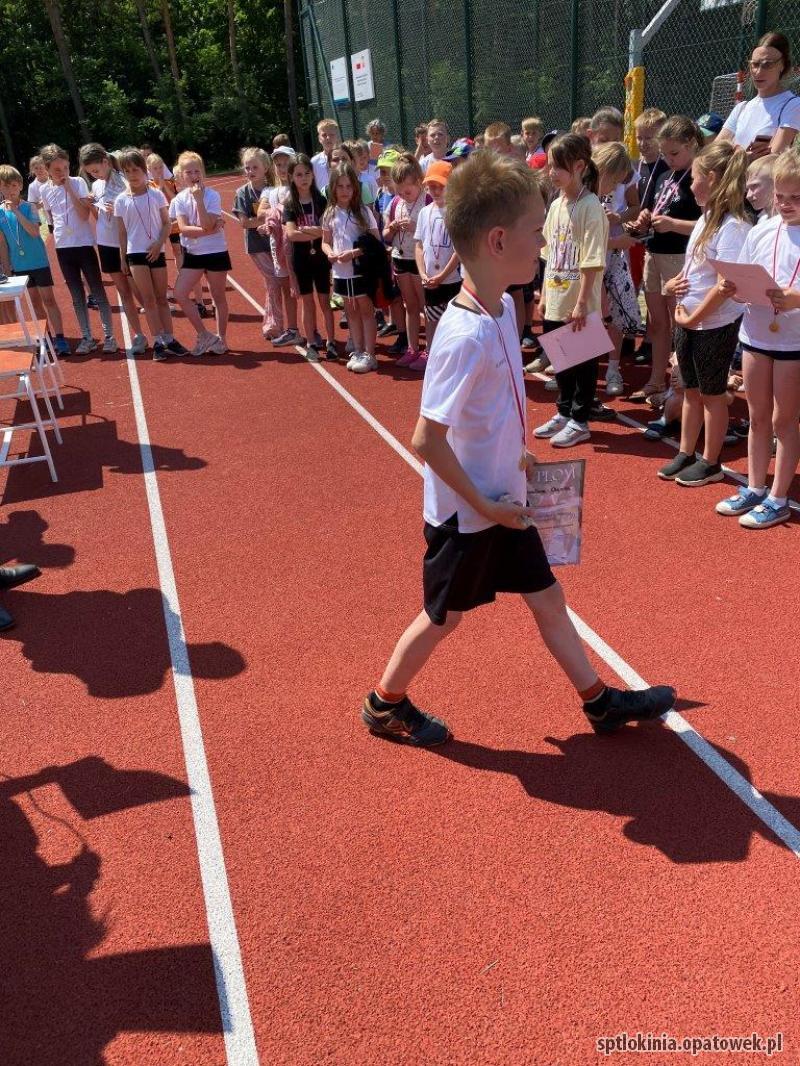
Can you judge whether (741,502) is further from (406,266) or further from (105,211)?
(105,211)

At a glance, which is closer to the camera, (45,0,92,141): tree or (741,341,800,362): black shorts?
(741,341,800,362): black shorts

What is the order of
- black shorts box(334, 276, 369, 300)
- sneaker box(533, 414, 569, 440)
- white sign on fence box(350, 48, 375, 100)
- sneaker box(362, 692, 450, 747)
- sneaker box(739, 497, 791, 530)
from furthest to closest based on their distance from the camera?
white sign on fence box(350, 48, 375, 100), black shorts box(334, 276, 369, 300), sneaker box(533, 414, 569, 440), sneaker box(739, 497, 791, 530), sneaker box(362, 692, 450, 747)

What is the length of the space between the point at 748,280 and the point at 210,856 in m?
3.79

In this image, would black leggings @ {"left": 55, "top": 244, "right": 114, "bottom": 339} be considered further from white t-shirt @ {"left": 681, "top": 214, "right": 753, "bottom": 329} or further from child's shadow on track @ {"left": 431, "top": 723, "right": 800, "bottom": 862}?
child's shadow on track @ {"left": 431, "top": 723, "right": 800, "bottom": 862}

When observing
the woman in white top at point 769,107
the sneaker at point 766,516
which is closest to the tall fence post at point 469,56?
the woman in white top at point 769,107

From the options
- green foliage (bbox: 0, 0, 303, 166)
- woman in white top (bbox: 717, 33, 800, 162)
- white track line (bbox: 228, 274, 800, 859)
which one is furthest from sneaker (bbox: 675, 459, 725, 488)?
green foliage (bbox: 0, 0, 303, 166)

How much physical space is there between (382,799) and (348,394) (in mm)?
5713

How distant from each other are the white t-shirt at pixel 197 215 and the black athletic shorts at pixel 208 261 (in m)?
0.04

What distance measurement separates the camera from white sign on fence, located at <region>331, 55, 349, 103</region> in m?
22.1

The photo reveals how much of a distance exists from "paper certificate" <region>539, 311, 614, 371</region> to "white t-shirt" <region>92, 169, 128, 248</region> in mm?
6470

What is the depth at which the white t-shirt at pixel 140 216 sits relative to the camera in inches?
362

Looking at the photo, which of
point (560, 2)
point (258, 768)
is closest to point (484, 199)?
point (258, 768)

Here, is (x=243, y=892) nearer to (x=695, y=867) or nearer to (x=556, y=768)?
(x=556, y=768)

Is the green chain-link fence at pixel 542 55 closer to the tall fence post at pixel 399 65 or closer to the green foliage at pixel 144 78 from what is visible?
the tall fence post at pixel 399 65
